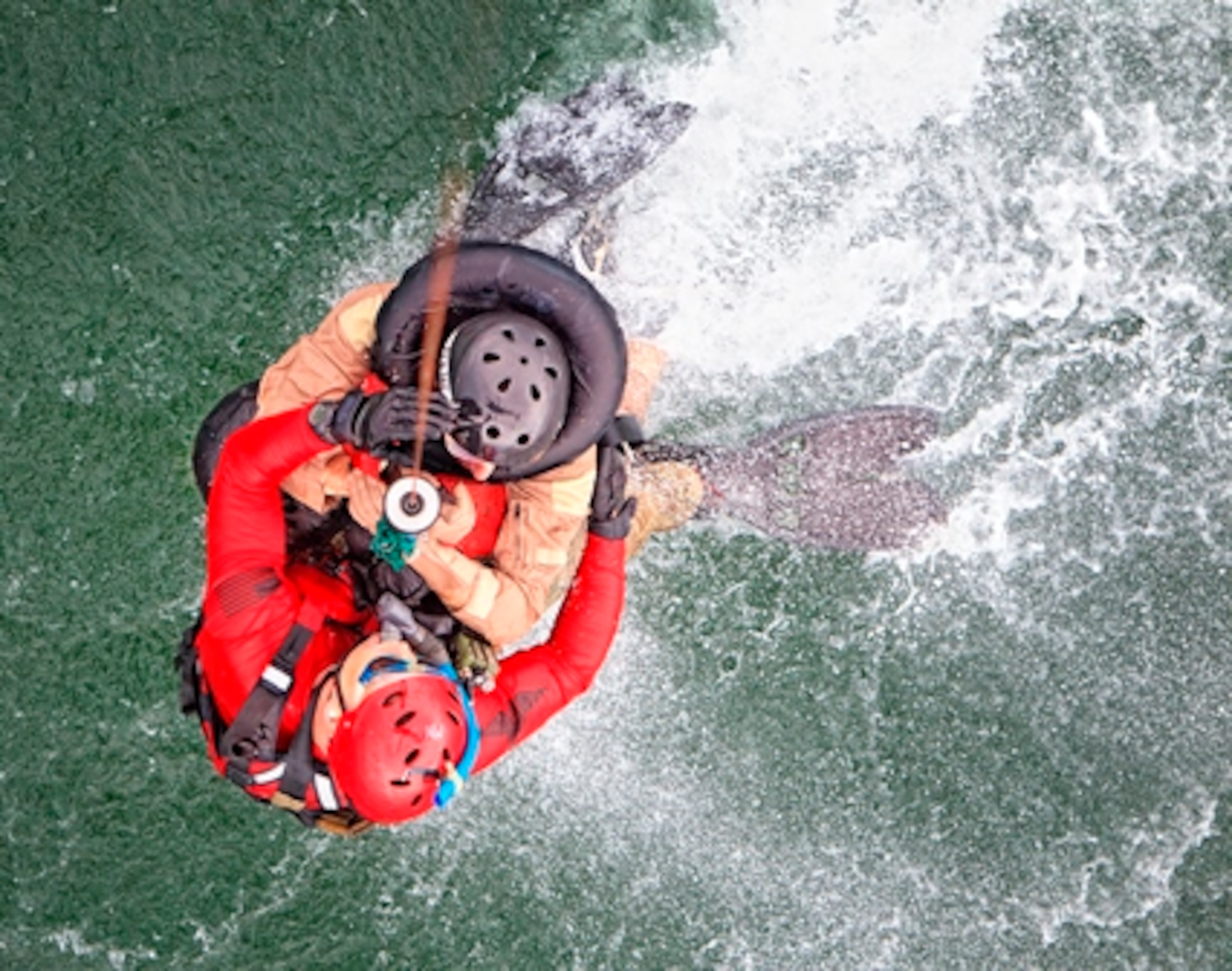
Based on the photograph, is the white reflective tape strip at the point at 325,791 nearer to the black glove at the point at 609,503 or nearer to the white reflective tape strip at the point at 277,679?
the white reflective tape strip at the point at 277,679

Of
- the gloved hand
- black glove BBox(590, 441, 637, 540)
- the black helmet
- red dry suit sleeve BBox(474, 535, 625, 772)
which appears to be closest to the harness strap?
the gloved hand

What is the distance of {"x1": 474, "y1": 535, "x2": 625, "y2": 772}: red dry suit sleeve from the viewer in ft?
10.8

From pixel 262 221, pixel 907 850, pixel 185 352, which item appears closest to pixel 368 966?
pixel 907 850

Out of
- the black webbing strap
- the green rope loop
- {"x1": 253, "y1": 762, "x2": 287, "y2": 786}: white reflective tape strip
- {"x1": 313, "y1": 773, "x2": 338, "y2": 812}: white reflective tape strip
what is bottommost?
{"x1": 313, "y1": 773, "x2": 338, "y2": 812}: white reflective tape strip

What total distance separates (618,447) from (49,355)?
2.32 meters

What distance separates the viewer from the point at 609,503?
3506mm

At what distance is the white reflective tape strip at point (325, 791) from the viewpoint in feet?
9.76

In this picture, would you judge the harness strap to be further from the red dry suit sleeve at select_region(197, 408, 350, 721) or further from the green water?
the green water

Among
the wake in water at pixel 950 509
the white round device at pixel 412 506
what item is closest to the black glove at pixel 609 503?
the white round device at pixel 412 506

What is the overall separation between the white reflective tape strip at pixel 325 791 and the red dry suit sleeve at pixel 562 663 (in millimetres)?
397

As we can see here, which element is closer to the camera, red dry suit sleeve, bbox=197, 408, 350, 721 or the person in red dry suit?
the person in red dry suit

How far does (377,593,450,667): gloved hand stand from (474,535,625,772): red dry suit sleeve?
0.71ft

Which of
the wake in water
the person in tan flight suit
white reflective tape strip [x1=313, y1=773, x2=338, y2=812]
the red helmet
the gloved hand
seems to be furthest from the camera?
the wake in water

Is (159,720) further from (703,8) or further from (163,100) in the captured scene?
(703,8)
